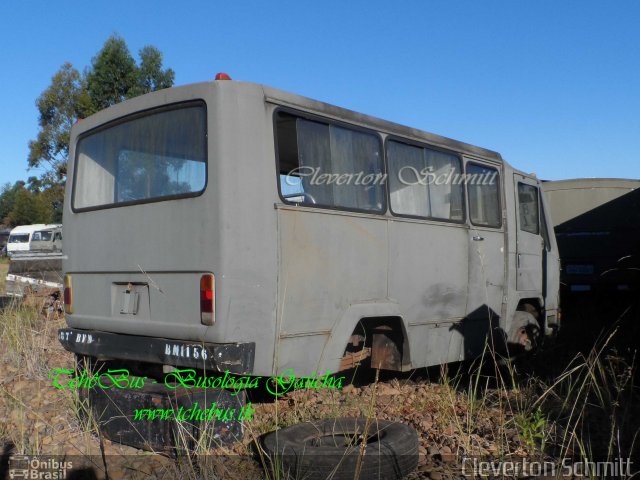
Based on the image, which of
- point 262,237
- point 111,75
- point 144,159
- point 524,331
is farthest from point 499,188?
point 111,75

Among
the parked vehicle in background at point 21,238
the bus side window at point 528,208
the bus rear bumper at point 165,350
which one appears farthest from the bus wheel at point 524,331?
the parked vehicle in background at point 21,238

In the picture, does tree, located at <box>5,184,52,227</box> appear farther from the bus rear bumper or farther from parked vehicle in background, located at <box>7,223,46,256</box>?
the bus rear bumper

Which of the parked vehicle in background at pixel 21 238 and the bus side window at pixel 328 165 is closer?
the bus side window at pixel 328 165

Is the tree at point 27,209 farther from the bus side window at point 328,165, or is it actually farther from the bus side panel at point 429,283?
the bus side window at point 328,165

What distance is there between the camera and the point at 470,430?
4531 millimetres

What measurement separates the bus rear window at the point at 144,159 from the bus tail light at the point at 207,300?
2.11 feet

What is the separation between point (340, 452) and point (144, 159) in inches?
108

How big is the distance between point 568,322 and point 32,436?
8380 mm

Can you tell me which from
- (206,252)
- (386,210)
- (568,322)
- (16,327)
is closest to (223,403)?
(206,252)

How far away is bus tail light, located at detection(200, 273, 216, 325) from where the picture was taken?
4.20 meters

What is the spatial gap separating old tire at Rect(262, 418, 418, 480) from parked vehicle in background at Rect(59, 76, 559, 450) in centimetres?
51

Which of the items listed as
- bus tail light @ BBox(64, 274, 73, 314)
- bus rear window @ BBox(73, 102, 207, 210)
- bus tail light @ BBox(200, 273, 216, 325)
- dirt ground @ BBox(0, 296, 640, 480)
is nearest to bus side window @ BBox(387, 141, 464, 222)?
Answer: dirt ground @ BBox(0, 296, 640, 480)

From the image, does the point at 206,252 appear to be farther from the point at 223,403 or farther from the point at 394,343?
the point at 394,343

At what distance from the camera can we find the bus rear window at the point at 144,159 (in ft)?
15.0
